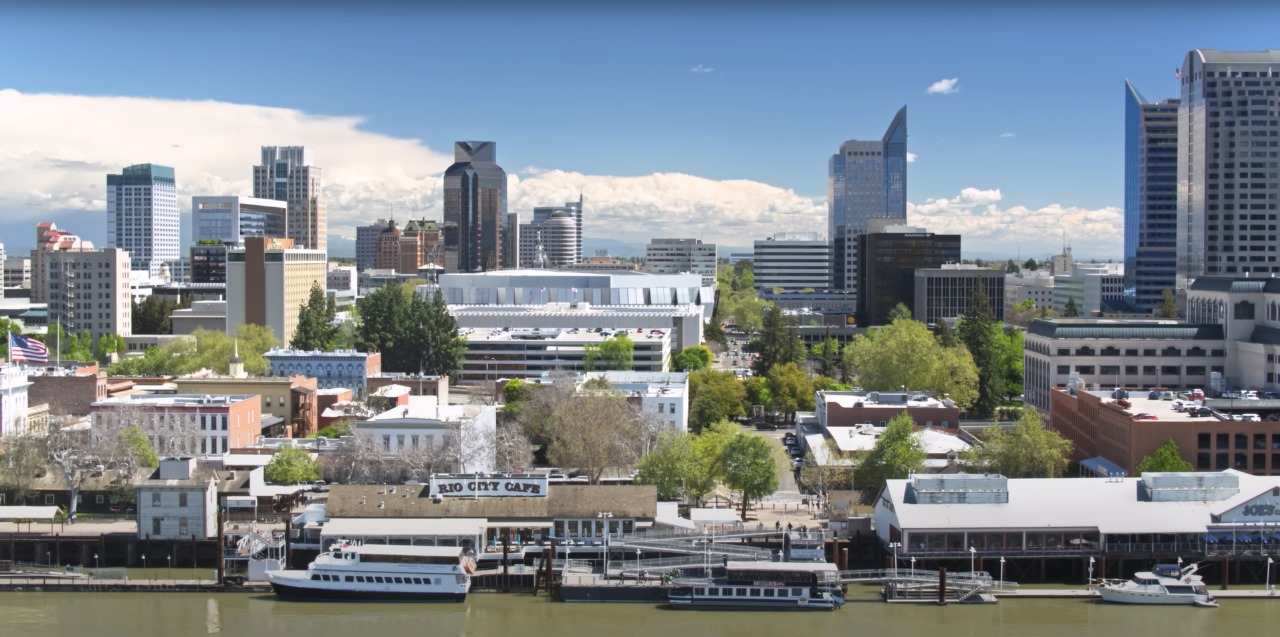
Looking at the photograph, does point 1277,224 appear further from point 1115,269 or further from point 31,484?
point 31,484

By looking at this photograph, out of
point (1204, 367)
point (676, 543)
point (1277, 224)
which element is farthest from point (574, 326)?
point (676, 543)

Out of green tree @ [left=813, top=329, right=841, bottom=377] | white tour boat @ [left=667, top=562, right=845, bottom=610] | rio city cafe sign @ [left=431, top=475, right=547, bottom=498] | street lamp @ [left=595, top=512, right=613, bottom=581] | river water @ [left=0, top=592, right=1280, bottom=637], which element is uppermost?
green tree @ [left=813, top=329, right=841, bottom=377]

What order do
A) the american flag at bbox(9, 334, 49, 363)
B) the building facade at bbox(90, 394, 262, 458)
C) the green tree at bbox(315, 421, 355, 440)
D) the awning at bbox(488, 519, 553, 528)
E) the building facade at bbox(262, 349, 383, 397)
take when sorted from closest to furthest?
the awning at bbox(488, 519, 553, 528) < the building facade at bbox(90, 394, 262, 458) < the american flag at bbox(9, 334, 49, 363) < the green tree at bbox(315, 421, 355, 440) < the building facade at bbox(262, 349, 383, 397)

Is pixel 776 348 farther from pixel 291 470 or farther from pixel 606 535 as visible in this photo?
pixel 606 535

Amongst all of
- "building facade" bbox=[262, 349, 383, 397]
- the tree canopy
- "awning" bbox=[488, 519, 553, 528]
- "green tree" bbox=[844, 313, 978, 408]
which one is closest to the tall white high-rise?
the tree canopy

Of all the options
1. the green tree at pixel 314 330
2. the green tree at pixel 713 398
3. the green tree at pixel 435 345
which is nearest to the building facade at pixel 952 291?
the green tree at pixel 713 398

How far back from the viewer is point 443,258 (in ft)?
498

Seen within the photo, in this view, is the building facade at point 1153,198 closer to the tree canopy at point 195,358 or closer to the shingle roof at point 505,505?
the tree canopy at point 195,358

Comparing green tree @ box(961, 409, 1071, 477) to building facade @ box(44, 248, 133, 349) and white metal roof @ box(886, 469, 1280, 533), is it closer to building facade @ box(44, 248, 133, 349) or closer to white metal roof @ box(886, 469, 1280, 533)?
white metal roof @ box(886, 469, 1280, 533)

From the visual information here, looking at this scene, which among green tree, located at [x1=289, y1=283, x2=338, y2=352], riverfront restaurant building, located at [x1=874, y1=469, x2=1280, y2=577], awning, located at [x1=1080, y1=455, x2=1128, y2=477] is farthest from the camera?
green tree, located at [x1=289, y1=283, x2=338, y2=352]

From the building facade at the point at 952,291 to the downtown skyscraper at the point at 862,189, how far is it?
38.3m

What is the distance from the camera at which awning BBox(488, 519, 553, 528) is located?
27.0 meters

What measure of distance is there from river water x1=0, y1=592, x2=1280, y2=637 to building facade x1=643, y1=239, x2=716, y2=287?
4524 inches

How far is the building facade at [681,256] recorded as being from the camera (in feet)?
460
